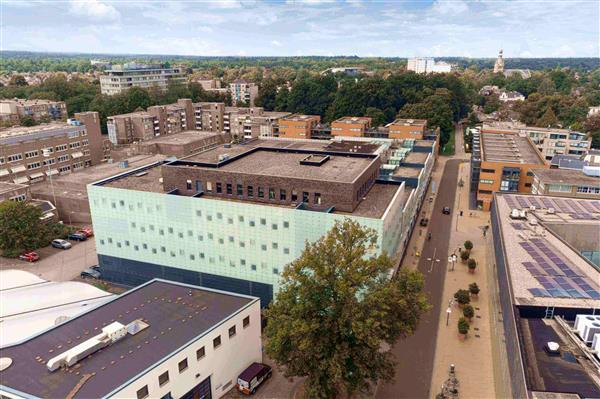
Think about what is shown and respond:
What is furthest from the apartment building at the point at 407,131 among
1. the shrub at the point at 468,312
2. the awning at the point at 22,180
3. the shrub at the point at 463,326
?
the awning at the point at 22,180

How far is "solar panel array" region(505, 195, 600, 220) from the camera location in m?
57.3

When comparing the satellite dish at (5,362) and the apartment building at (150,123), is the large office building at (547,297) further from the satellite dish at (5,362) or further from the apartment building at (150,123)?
the apartment building at (150,123)

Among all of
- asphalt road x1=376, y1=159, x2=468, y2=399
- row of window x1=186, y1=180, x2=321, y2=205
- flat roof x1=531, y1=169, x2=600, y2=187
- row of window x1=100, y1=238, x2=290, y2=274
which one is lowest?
asphalt road x1=376, y1=159, x2=468, y2=399

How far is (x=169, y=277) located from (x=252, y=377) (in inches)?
828

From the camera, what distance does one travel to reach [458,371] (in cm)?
3872

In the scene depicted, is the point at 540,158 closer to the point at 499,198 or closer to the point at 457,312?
the point at 499,198

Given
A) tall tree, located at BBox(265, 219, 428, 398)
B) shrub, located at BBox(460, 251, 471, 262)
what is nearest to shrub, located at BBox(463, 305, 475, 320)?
shrub, located at BBox(460, 251, 471, 262)

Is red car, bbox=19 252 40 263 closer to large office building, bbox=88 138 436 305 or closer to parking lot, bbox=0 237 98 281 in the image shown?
parking lot, bbox=0 237 98 281

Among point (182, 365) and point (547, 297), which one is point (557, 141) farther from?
point (182, 365)

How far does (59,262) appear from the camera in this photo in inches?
2456

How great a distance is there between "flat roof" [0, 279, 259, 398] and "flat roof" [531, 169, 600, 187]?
187ft

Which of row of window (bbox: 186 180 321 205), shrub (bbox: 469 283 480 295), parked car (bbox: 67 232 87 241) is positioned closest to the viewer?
row of window (bbox: 186 180 321 205)

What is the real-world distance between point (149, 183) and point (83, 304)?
60.5 ft

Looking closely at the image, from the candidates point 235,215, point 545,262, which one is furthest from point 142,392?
point 545,262
